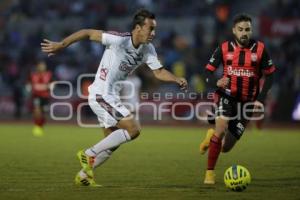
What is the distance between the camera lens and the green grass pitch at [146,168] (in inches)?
344

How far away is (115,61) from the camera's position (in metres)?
9.48

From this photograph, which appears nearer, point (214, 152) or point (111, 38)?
point (111, 38)

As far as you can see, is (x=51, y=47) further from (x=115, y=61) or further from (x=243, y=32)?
(x=243, y=32)

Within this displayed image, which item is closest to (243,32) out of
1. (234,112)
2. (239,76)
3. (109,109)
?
(239,76)

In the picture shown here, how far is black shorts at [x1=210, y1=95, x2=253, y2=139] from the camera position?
1005 cm

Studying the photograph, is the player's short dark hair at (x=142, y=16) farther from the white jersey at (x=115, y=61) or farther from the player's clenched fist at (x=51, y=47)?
the player's clenched fist at (x=51, y=47)

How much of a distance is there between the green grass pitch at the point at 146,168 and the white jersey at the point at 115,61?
1252 millimetres

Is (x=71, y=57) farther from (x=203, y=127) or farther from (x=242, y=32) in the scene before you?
(x=242, y=32)

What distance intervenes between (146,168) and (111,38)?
3.10 metres

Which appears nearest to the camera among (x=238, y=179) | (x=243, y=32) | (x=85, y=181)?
(x=238, y=179)

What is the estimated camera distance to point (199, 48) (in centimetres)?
2941

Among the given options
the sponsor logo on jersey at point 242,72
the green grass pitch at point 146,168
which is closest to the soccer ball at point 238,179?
the green grass pitch at point 146,168

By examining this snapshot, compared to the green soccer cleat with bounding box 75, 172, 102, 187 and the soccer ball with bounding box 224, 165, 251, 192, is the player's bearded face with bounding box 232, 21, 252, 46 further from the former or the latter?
the green soccer cleat with bounding box 75, 172, 102, 187

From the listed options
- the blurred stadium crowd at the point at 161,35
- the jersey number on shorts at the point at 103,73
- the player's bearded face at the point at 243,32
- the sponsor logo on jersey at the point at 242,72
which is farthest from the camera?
the blurred stadium crowd at the point at 161,35
